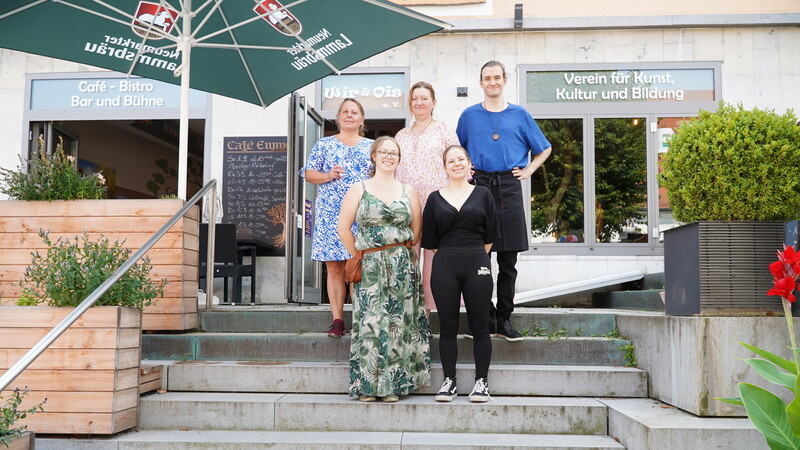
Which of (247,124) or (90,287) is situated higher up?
(247,124)

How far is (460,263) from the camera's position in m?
4.60

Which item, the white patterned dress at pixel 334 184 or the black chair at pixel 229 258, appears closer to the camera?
the white patterned dress at pixel 334 184

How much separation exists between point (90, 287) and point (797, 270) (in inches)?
143

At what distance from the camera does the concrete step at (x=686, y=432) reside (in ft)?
12.6

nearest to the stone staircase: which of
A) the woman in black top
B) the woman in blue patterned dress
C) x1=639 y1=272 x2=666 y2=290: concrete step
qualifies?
the woman in black top

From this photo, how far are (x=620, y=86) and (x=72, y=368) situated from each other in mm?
6586

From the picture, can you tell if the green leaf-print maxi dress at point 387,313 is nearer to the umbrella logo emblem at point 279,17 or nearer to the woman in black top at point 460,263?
→ the woman in black top at point 460,263

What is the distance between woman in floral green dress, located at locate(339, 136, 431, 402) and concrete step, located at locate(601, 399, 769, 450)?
1.27 m

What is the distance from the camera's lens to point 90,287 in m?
4.48

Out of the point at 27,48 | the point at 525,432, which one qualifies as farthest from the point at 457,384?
the point at 27,48

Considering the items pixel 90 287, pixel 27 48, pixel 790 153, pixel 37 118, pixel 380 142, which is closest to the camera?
pixel 790 153

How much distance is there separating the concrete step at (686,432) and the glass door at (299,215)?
4.01 meters

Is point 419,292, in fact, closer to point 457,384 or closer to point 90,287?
point 457,384

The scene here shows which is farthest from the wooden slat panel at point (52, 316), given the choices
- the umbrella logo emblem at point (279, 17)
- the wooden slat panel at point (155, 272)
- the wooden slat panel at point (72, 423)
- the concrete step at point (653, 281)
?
the concrete step at point (653, 281)
